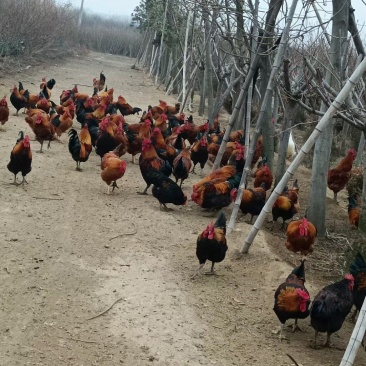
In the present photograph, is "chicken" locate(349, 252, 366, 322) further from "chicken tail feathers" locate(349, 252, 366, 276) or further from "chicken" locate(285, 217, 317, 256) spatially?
"chicken" locate(285, 217, 317, 256)

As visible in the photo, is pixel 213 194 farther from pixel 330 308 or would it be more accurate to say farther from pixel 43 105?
pixel 43 105

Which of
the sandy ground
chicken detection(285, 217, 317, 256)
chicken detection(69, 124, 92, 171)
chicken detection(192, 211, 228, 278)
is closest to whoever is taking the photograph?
the sandy ground

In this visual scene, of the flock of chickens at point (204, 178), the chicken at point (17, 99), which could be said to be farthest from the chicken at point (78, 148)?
the chicken at point (17, 99)

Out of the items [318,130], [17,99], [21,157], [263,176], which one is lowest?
[21,157]

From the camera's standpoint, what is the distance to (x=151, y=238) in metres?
8.45

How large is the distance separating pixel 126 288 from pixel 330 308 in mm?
2295

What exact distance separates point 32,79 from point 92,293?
804 inches

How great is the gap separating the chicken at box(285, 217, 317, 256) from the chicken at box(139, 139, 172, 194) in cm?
283

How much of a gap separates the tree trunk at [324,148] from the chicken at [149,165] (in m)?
2.72

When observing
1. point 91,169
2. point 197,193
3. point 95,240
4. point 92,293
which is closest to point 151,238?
point 95,240

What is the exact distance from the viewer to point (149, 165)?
404 inches

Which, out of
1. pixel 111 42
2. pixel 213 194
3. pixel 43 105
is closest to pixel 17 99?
pixel 43 105

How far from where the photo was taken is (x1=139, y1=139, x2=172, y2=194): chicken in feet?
33.4

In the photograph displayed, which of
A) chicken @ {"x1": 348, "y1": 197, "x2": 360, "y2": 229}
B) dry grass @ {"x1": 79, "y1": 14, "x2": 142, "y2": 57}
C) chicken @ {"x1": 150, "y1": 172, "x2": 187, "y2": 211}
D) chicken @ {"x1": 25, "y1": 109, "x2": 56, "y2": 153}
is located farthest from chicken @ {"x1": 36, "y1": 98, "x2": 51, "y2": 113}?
dry grass @ {"x1": 79, "y1": 14, "x2": 142, "y2": 57}
